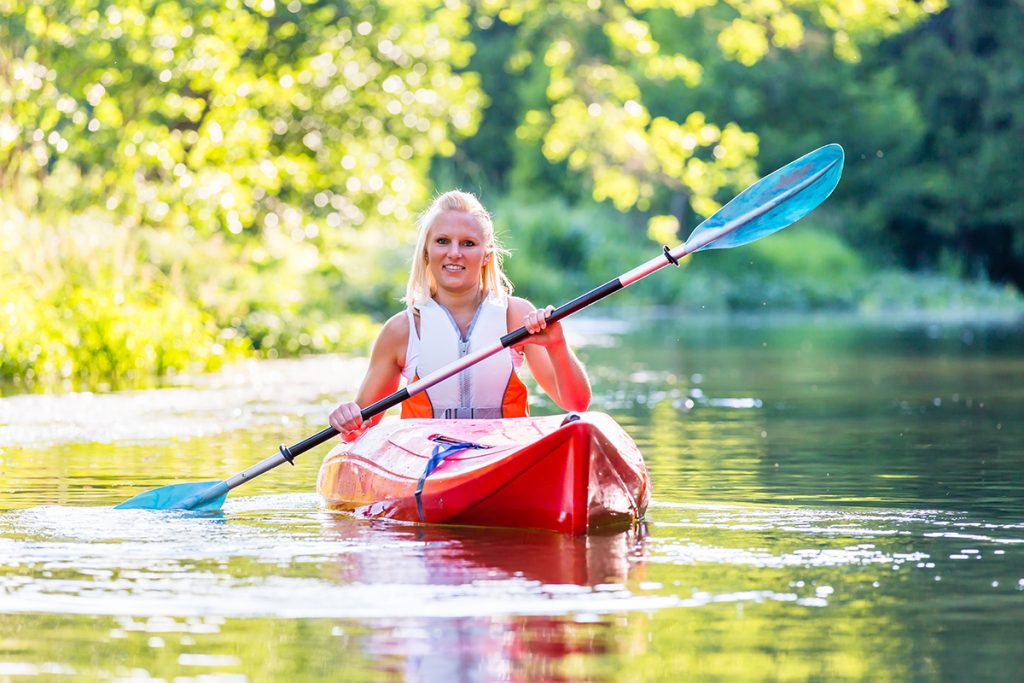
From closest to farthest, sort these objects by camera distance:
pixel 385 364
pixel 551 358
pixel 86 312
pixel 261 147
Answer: pixel 551 358, pixel 385 364, pixel 86 312, pixel 261 147

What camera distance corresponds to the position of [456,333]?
295 inches

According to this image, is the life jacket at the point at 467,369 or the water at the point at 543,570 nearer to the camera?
the water at the point at 543,570

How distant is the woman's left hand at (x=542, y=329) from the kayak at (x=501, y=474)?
0.28m

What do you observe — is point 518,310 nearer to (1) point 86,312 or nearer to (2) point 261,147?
(1) point 86,312

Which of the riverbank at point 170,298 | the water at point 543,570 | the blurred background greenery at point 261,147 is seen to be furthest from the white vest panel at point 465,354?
the blurred background greenery at point 261,147

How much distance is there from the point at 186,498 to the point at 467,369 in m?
1.18

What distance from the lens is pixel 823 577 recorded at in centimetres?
576

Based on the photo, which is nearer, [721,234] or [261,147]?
[721,234]

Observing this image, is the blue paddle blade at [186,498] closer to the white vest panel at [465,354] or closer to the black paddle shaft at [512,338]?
the black paddle shaft at [512,338]

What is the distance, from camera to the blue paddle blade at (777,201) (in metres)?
7.91

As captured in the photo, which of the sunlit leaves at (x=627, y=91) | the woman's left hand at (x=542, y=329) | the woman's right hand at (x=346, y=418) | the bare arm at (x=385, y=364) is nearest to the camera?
the woman's left hand at (x=542, y=329)

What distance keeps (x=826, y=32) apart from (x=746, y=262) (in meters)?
6.95

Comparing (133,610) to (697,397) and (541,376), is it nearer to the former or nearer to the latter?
(541,376)

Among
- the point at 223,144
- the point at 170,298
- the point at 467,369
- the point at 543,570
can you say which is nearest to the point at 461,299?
the point at 467,369
